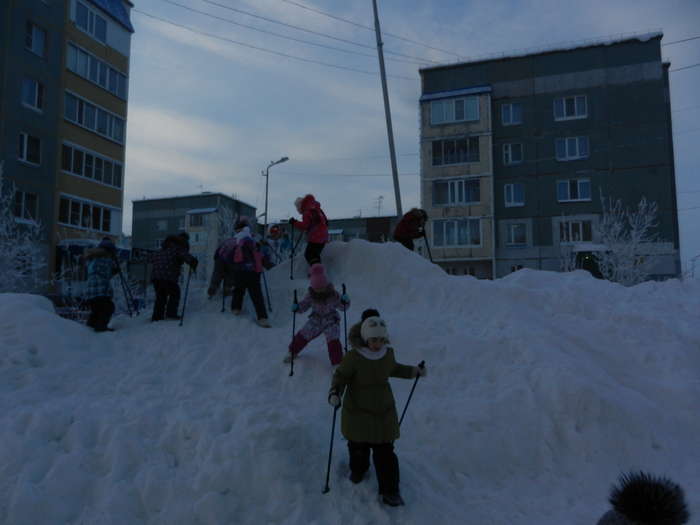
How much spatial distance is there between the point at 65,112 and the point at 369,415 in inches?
1152

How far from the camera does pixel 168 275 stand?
9625 mm

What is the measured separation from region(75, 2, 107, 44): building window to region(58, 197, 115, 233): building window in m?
10.0

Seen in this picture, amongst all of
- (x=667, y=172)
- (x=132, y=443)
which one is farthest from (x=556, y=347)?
(x=667, y=172)

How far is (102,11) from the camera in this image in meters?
30.7

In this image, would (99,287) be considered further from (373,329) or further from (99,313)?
(373,329)

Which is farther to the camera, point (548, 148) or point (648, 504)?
point (548, 148)

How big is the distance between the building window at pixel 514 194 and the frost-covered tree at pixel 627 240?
16.2ft

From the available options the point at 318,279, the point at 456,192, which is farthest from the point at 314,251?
the point at 456,192

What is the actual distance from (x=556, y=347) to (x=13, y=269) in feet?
67.4

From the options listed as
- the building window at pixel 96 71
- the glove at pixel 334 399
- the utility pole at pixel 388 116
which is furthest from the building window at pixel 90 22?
the glove at pixel 334 399

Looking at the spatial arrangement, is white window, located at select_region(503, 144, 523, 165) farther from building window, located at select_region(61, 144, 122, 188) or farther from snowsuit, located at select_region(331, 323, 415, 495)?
snowsuit, located at select_region(331, 323, 415, 495)

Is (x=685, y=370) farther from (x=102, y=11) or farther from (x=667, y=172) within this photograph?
(x=102, y=11)

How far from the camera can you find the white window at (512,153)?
35.7 metres

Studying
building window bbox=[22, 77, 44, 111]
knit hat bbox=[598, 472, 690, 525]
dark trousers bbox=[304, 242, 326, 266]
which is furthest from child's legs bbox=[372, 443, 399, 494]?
building window bbox=[22, 77, 44, 111]
